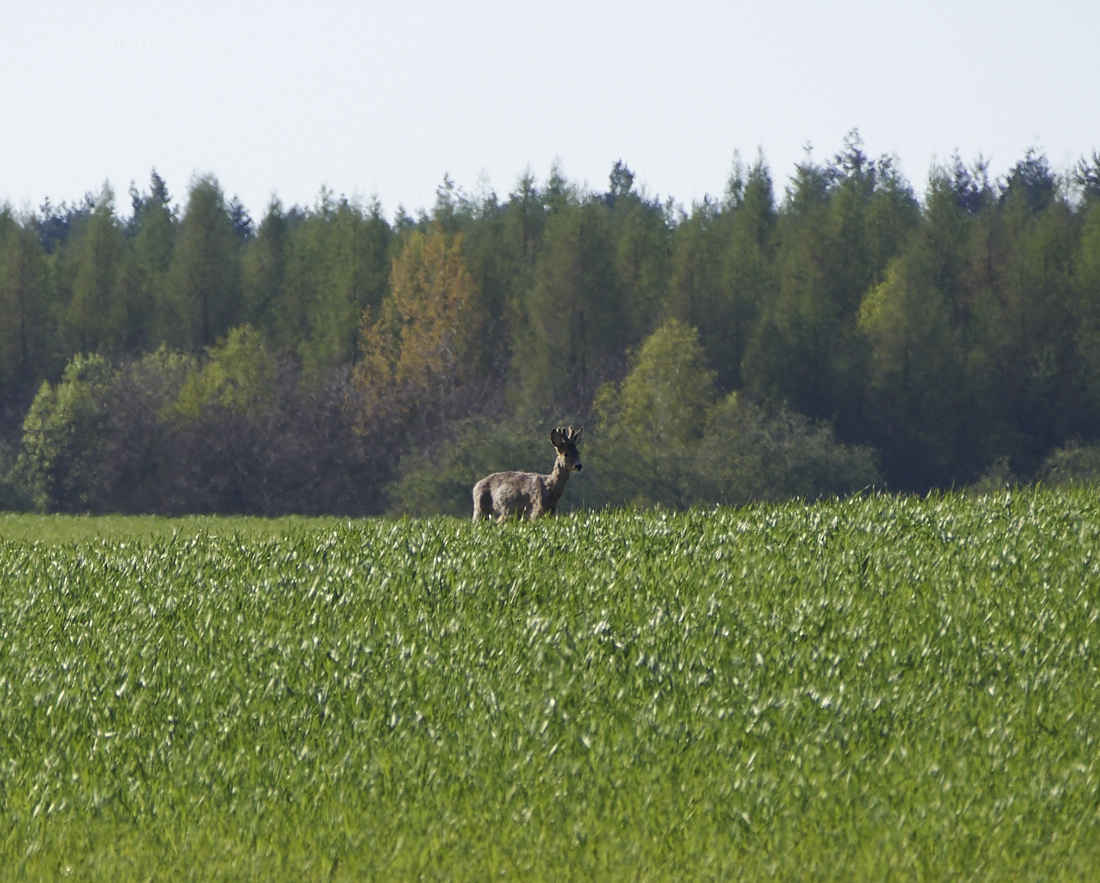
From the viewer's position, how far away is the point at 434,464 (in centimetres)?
5438

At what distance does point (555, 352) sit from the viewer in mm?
62094

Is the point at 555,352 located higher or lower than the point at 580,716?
higher

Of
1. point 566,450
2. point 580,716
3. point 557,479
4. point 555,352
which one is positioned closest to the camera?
point 580,716

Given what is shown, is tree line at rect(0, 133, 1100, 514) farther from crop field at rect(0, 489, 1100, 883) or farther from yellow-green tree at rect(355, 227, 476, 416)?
crop field at rect(0, 489, 1100, 883)

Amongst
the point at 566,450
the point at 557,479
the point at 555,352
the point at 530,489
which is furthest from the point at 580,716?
the point at 555,352

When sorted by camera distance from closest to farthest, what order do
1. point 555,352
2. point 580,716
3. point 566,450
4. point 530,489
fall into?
point 580,716 < point 566,450 < point 530,489 < point 555,352

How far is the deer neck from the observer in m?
15.8

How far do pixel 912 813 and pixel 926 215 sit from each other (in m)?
65.5

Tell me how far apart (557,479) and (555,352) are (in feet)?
152

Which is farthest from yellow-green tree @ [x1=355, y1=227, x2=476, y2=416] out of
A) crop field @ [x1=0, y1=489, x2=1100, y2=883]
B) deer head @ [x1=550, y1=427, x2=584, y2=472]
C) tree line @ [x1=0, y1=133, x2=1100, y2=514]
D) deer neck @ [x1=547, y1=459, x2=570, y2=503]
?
crop field @ [x1=0, y1=489, x2=1100, y2=883]

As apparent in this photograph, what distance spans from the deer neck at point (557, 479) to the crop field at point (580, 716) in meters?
3.29

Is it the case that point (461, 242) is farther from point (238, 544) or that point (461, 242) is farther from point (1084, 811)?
point (1084, 811)

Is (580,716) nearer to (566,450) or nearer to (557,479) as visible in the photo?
(566,450)

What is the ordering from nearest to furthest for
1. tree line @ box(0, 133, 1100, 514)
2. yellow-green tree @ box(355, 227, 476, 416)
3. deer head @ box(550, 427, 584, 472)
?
1. deer head @ box(550, 427, 584, 472)
2. tree line @ box(0, 133, 1100, 514)
3. yellow-green tree @ box(355, 227, 476, 416)
